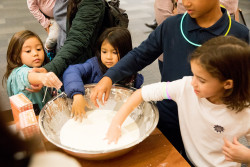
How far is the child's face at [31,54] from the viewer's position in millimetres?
1540

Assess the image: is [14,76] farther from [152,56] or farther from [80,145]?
[152,56]

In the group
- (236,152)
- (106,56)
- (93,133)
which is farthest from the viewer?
(106,56)

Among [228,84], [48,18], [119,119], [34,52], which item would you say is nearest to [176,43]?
[228,84]

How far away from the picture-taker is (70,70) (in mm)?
1353

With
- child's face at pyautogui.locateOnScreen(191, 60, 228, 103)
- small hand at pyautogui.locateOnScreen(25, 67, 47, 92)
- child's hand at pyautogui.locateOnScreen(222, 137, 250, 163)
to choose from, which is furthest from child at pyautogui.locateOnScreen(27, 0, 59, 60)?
child's hand at pyautogui.locateOnScreen(222, 137, 250, 163)

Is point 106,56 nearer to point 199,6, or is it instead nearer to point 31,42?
point 31,42

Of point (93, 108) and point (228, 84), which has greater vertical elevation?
point (228, 84)

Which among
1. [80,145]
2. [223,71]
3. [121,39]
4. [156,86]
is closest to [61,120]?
[80,145]

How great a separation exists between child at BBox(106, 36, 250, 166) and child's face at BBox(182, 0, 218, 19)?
159mm

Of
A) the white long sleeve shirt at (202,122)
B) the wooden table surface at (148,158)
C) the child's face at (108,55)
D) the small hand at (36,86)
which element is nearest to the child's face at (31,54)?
the small hand at (36,86)

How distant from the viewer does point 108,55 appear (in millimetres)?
1511

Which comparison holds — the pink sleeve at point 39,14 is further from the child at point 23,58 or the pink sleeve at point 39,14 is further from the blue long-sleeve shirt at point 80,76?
the blue long-sleeve shirt at point 80,76

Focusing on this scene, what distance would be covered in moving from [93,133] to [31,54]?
0.69 meters

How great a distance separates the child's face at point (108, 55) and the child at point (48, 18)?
64 centimetres
